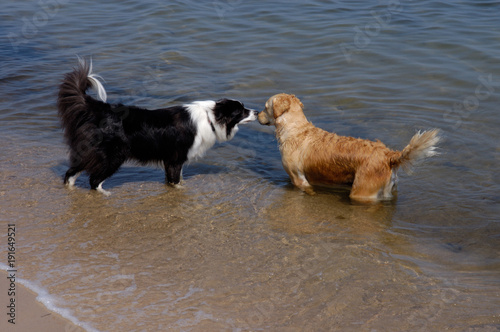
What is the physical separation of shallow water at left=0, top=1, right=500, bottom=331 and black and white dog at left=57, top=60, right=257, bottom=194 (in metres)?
0.32

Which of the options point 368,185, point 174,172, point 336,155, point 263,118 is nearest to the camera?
point 368,185

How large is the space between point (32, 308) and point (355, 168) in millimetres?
3079

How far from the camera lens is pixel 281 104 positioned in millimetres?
5777

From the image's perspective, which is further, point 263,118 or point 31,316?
point 263,118

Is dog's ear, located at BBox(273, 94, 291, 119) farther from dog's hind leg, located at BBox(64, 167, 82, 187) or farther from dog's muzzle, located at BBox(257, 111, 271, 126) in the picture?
dog's hind leg, located at BBox(64, 167, 82, 187)

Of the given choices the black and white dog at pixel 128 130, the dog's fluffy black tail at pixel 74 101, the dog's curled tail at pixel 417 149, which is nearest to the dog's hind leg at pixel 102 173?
the black and white dog at pixel 128 130

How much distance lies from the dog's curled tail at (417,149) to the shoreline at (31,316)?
306 centimetres

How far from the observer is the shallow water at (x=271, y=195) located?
3684mm

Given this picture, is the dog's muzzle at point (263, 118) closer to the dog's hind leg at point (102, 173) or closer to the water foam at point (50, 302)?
the dog's hind leg at point (102, 173)

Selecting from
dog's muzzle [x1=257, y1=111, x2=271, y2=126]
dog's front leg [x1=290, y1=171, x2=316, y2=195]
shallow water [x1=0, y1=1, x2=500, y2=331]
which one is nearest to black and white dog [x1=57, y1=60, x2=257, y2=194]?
dog's muzzle [x1=257, y1=111, x2=271, y2=126]

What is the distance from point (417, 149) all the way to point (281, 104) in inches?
62.1

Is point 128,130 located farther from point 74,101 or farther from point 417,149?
point 417,149

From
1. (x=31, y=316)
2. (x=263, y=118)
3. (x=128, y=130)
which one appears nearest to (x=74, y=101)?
(x=128, y=130)

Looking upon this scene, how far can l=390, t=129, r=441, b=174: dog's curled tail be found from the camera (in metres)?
4.73
